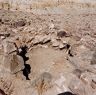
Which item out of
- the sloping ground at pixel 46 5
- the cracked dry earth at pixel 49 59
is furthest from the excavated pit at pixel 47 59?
the sloping ground at pixel 46 5

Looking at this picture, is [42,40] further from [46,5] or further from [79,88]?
[46,5]

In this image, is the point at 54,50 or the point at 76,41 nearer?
the point at 54,50

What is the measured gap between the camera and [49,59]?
7488 mm

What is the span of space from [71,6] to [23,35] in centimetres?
1071

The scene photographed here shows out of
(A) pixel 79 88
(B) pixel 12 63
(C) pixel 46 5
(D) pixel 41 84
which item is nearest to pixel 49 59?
(B) pixel 12 63

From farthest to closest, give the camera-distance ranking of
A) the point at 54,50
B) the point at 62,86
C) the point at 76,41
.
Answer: the point at 76,41
the point at 54,50
the point at 62,86

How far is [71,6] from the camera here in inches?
754

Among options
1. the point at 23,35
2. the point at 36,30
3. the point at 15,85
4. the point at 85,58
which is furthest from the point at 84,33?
the point at 15,85

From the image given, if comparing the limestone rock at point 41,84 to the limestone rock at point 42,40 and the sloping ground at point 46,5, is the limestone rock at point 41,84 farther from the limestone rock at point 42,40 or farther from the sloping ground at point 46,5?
the sloping ground at point 46,5

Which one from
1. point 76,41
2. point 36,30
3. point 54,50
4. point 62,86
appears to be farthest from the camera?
point 36,30

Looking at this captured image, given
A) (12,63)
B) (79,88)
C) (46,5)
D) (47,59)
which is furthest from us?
(46,5)

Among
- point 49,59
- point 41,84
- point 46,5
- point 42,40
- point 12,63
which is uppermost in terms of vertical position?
point 12,63

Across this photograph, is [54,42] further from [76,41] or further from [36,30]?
[36,30]

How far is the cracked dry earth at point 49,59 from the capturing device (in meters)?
5.04
